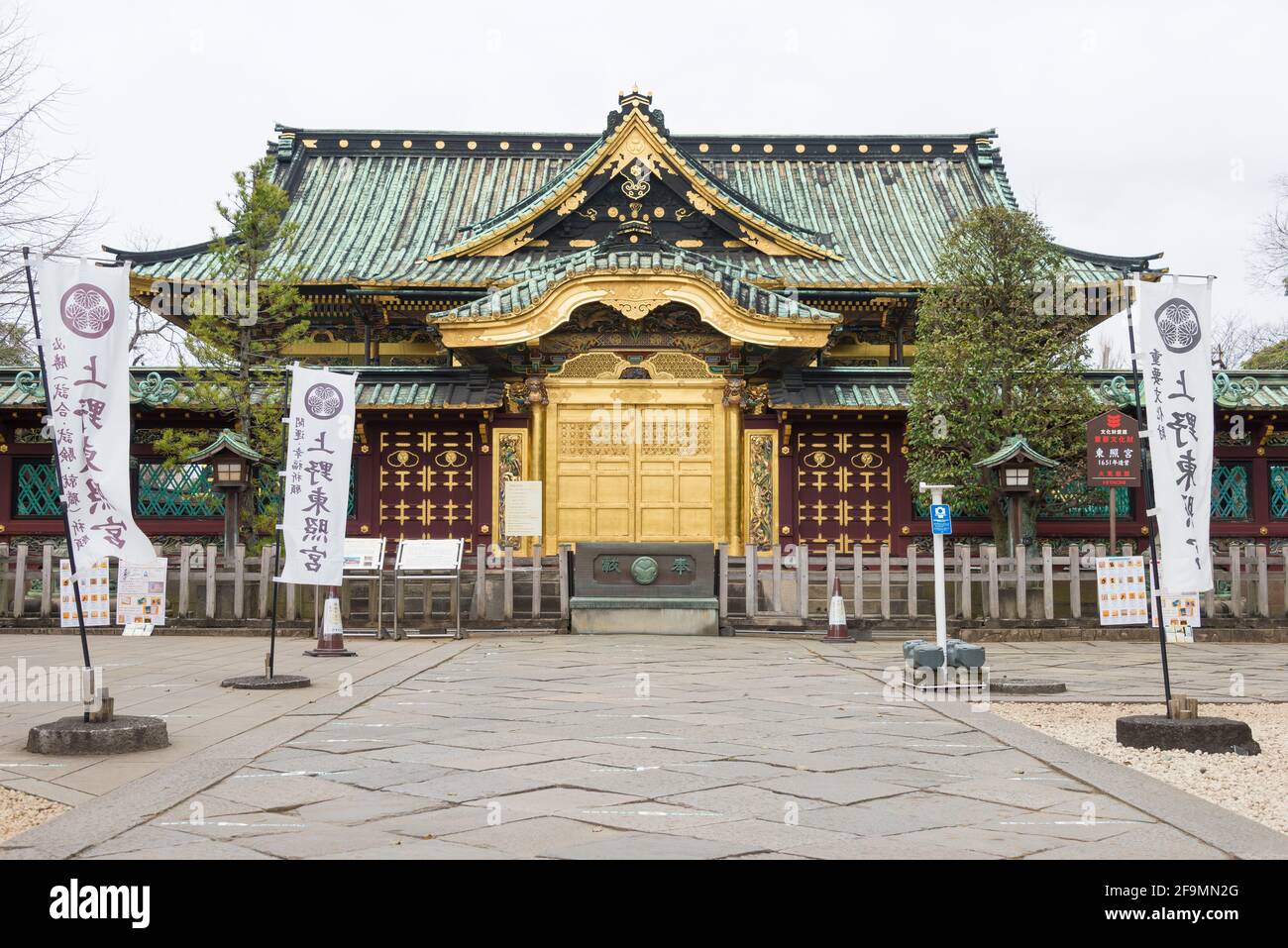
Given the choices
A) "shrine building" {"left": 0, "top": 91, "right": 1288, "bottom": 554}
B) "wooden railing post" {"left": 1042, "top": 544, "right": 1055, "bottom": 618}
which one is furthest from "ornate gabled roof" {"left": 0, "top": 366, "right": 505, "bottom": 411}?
"wooden railing post" {"left": 1042, "top": 544, "right": 1055, "bottom": 618}

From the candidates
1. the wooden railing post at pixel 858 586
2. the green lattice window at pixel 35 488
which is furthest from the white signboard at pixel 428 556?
the green lattice window at pixel 35 488

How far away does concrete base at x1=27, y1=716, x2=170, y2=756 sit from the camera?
641 centimetres

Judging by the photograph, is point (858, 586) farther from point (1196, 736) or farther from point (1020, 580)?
point (1196, 736)

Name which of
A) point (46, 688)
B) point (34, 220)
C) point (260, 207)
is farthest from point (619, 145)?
point (46, 688)

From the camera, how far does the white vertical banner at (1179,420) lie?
7023 mm

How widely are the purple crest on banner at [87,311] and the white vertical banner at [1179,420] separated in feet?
20.2

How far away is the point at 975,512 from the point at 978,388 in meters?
3.03

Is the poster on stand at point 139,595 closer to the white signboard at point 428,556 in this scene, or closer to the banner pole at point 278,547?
the banner pole at point 278,547

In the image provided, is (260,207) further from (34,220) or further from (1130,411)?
(1130,411)

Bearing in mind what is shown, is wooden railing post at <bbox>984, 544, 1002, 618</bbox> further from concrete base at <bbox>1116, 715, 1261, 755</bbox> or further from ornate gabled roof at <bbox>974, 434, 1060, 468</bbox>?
concrete base at <bbox>1116, 715, 1261, 755</bbox>

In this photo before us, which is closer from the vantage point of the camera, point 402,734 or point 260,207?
point 402,734

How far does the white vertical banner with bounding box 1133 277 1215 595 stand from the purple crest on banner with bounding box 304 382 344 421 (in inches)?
288

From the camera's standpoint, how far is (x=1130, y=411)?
18.8 m
